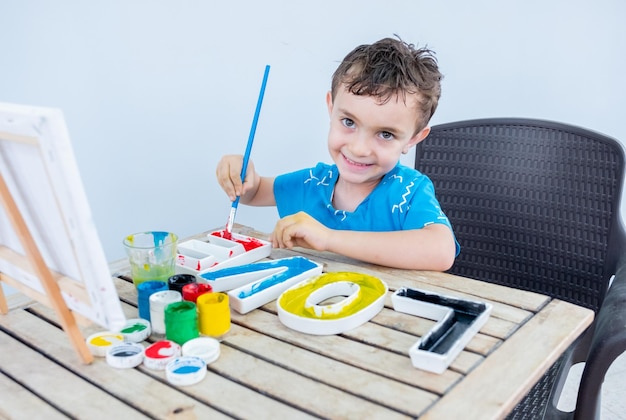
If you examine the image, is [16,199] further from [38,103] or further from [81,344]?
[38,103]

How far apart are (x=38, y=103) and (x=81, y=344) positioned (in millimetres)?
895

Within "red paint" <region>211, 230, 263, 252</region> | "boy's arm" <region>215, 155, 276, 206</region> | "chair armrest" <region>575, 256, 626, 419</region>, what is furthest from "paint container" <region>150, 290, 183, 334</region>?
"chair armrest" <region>575, 256, 626, 419</region>

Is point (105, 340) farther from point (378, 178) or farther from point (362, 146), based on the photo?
point (378, 178)

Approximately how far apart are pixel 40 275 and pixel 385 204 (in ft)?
2.43

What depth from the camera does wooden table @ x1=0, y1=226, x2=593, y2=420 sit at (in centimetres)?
70

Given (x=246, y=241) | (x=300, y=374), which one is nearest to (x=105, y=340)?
(x=300, y=374)

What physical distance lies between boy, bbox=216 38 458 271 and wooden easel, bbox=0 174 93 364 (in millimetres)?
443

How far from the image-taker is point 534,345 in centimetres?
84

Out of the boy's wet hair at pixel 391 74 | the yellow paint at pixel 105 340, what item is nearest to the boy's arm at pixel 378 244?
the boy's wet hair at pixel 391 74

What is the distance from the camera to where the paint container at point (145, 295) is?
3.01ft

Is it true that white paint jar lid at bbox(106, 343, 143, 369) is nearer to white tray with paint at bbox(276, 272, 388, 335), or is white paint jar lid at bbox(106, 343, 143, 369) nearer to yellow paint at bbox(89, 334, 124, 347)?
yellow paint at bbox(89, 334, 124, 347)

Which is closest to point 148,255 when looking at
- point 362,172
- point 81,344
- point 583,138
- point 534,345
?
point 81,344

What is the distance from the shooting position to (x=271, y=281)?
102 centimetres

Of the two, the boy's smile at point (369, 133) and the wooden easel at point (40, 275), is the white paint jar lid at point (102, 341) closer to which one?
the wooden easel at point (40, 275)
